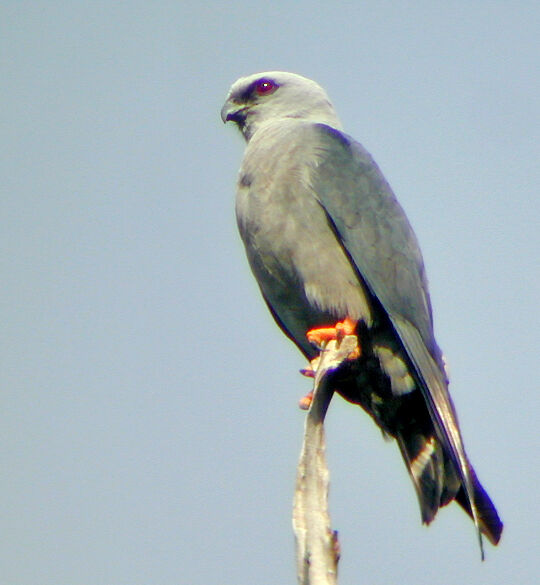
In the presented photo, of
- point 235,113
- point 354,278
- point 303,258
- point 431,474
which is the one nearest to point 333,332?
point 354,278

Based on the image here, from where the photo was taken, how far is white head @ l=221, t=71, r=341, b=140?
739cm

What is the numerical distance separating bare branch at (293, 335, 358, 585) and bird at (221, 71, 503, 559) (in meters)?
1.07

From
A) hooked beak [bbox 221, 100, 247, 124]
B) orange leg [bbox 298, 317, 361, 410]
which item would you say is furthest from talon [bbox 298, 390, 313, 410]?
hooked beak [bbox 221, 100, 247, 124]

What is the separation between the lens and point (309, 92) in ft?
24.6

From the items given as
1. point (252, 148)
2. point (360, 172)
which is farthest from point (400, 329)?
point (252, 148)

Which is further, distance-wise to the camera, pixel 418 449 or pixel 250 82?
pixel 250 82

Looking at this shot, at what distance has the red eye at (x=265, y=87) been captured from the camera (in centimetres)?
757

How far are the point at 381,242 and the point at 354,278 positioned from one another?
320 millimetres

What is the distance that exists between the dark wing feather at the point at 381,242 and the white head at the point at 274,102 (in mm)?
793

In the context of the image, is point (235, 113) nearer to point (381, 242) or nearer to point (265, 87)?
point (265, 87)

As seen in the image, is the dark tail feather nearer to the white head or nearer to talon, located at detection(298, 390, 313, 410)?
talon, located at detection(298, 390, 313, 410)

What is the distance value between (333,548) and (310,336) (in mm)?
1985

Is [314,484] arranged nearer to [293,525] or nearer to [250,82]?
[293,525]

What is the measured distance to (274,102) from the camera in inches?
295
